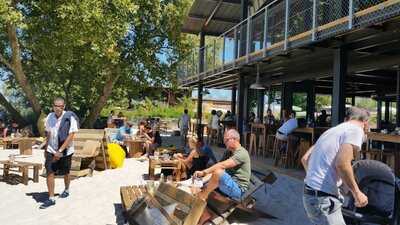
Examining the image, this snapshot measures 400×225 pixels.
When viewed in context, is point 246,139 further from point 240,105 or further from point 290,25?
point 290,25

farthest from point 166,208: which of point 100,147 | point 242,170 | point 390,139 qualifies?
point 100,147

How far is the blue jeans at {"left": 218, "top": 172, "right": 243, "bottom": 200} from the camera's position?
6.43 metres

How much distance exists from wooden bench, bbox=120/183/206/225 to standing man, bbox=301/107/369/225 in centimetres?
146

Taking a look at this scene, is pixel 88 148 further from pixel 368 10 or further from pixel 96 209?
pixel 368 10

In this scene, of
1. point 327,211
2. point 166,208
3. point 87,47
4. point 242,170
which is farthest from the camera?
point 87,47

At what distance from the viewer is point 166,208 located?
553 cm

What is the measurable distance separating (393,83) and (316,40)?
1031 cm

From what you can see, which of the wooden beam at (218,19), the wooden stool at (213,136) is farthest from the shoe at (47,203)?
the wooden beam at (218,19)

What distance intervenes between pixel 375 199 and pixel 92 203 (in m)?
4.82

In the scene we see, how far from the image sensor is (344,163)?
3625 millimetres

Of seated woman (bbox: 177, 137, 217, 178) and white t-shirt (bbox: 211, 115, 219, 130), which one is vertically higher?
white t-shirt (bbox: 211, 115, 219, 130)

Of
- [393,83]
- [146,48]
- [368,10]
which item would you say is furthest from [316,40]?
[146,48]

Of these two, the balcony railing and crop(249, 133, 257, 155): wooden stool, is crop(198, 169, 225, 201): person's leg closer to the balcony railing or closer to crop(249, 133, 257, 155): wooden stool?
the balcony railing

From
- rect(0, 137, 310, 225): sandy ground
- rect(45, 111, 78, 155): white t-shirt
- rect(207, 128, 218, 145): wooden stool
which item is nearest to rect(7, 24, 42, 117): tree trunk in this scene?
rect(207, 128, 218, 145): wooden stool
